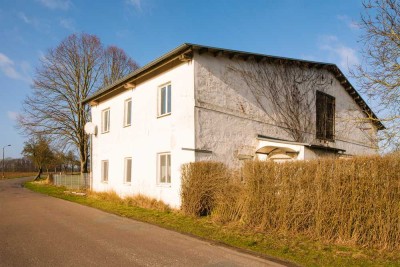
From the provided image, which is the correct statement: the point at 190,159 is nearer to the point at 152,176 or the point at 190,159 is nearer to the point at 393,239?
the point at 152,176

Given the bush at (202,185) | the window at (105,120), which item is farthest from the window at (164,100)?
the window at (105,120)

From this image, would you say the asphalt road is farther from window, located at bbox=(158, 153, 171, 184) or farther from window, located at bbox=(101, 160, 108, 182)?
window, located at bbox=(101, 160, 108, 182)

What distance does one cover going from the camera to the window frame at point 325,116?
18.4 meters

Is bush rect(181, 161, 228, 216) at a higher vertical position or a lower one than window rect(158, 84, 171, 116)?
lower

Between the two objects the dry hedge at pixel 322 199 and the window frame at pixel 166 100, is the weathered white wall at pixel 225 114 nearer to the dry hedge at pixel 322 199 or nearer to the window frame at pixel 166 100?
the window frame at pixel 166 100

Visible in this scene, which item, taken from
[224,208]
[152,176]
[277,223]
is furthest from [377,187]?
[152,176]

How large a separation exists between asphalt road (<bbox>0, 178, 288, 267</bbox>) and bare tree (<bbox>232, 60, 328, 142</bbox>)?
827 centimetres

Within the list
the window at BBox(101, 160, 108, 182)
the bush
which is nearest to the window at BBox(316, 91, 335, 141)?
the bush

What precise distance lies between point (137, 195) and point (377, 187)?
10.8 m

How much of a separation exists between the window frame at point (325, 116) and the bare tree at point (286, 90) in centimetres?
47

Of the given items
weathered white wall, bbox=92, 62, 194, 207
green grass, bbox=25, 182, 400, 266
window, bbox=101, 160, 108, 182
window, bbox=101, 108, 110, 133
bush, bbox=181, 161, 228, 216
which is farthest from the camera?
window, bbox=101, 108, 110, 133

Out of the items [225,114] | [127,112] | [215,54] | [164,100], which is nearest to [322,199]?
[225,114]

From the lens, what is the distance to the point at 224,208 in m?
9.94

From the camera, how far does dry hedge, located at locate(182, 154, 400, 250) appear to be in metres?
6.96
